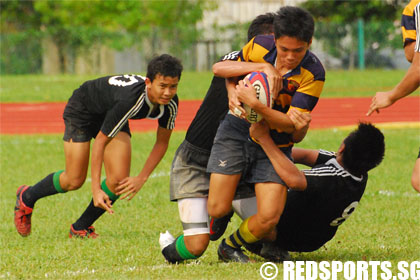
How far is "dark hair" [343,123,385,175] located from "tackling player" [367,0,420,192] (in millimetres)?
411

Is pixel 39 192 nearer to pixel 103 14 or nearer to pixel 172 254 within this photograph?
pixel 172 254

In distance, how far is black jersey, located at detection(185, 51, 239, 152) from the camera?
5836mm

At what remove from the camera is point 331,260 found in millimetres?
5840

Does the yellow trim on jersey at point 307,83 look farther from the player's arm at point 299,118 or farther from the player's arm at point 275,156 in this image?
the player's arm at point 275,156

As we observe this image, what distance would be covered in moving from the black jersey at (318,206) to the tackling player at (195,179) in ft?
1.18

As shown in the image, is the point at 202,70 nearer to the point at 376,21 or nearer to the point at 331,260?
the point at 376,21

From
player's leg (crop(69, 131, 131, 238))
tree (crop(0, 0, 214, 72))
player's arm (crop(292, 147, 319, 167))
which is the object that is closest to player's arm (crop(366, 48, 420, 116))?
player's arm (crop(292, 147, 319, 167))

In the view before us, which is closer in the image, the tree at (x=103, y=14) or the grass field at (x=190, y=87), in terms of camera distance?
the grass field at (x=190, y=87)

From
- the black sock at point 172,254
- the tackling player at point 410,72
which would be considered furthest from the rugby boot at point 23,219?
the tackling player at point 410,72

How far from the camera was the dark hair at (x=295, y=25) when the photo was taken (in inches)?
196

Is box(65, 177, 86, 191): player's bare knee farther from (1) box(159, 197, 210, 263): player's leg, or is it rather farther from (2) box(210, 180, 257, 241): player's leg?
(2) box(210, 180, 257, 241): player's leg

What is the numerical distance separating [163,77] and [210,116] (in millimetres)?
525

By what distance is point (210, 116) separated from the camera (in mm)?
5879

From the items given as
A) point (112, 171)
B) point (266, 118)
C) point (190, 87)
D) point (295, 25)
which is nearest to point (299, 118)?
point (266, 118)
